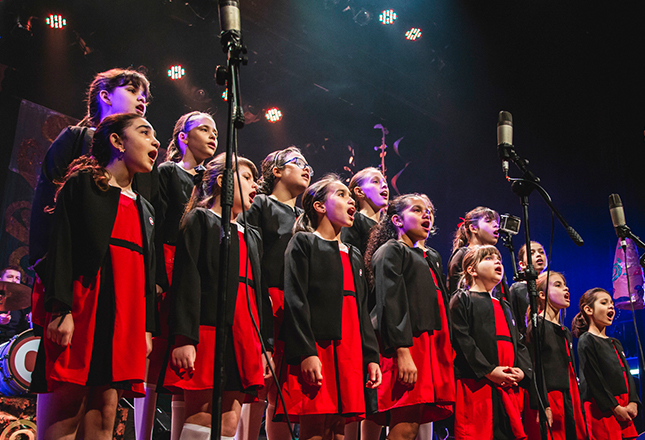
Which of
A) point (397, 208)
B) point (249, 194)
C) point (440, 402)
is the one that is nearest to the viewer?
point (249, 194)

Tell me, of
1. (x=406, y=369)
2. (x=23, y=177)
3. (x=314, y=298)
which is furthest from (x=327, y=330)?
(x=23, y=177)

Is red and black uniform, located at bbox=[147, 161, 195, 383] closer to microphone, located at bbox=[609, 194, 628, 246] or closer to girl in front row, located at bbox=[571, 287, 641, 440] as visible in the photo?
microphone, located at bbox=[609, 194, 628, 246]

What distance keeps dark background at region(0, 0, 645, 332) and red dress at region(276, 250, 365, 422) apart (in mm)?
4034

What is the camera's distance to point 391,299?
262cm

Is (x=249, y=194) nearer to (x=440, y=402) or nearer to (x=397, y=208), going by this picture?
(x=397, y=208)

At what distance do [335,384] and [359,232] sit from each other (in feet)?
4.05

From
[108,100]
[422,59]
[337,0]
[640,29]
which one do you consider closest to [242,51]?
[108,100]

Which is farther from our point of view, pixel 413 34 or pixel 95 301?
pixel 413 34

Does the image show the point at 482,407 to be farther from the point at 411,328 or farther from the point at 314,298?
the point at 314,298

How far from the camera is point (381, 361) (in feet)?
8.71

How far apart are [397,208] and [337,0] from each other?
4.25 metres

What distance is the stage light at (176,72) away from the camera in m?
5.68

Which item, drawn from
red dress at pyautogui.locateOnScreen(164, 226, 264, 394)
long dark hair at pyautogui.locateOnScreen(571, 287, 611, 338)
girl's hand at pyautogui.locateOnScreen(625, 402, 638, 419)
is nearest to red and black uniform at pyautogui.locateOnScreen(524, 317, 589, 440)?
girl's hand at pyautogui.locateOnScreen(625, 402, 638, 419)

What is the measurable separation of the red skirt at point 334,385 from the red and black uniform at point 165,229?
56cm
